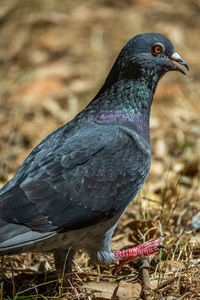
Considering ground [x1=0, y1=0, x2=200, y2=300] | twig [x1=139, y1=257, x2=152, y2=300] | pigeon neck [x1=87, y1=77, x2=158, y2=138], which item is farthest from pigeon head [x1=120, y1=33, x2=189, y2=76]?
twig [x1=139, y1=257, x2=152, y2=300]

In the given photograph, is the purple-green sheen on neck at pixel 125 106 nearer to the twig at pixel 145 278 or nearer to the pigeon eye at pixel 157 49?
the pigeon eye at pixel 157 49

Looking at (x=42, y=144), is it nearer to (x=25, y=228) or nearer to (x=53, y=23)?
(x=25, y=228)

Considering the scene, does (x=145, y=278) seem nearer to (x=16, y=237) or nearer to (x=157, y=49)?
(x=16, y=237)

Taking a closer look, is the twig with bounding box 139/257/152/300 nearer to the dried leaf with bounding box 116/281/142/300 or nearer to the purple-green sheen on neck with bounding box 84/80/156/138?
the dried leaf with bounding box 116/281/142/300

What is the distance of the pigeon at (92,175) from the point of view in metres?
3.15

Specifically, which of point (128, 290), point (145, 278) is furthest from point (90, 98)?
point (128, 290)

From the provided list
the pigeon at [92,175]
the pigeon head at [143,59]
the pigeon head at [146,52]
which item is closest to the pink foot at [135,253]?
the pigeon at [92,175]

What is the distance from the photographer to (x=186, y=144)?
615cm

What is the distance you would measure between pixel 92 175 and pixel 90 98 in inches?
166

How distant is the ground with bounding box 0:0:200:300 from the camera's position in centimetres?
354

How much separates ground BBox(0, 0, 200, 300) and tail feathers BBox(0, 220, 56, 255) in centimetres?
33

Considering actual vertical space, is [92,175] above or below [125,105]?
below

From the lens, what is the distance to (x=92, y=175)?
10.9ft

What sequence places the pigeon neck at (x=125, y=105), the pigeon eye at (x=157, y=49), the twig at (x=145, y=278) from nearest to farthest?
the twig at (x=145, y=278)
the pigeon neck at (x=125, y=105)
the pigeon eye at (x=157, y=49)
